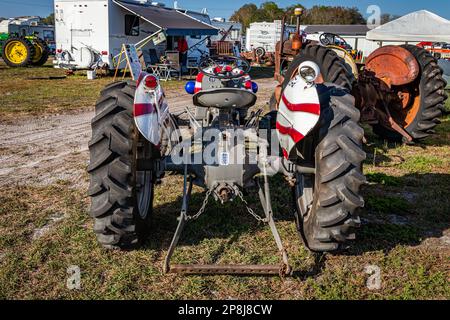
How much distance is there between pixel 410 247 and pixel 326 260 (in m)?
0.86

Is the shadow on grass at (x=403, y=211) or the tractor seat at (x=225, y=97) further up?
the tractor seat at (x=225, y=97)

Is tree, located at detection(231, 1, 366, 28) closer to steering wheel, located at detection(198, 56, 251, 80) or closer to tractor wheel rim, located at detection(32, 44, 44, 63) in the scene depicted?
tractor wheel rim, located at detection(32, 44, 44, 63)

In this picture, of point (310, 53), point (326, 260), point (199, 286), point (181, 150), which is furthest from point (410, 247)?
point (310, 53)

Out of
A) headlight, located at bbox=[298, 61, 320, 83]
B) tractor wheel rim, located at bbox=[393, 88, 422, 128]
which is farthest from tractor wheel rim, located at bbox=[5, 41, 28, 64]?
headlight, located at bbox=[298, 61, 320, 83]

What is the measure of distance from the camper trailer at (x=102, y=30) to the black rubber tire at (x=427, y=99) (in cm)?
1139

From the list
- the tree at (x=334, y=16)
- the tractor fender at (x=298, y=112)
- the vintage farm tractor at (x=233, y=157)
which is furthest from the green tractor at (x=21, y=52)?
the tree at (x=334, y=16)

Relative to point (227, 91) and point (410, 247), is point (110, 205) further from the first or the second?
point (410, 247)

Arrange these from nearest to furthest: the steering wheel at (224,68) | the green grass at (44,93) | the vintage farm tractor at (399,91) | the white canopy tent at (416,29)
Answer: the steering wheel at (224,68) < the vintage farm tractor at (399,91) < the green grass at (44,93) < the white canopy tent at (416,29)

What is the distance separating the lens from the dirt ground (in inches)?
127

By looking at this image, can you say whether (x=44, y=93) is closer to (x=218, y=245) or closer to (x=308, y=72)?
(x=218, y=245)

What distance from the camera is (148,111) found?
338 centimetres

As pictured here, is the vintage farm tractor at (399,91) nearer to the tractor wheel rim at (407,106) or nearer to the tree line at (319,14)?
the tractor wheel rim at (407,106)

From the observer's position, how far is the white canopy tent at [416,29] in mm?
15906

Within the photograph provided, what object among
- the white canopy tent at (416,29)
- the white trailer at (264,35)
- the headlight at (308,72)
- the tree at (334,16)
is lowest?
the headlight at (308,72)
